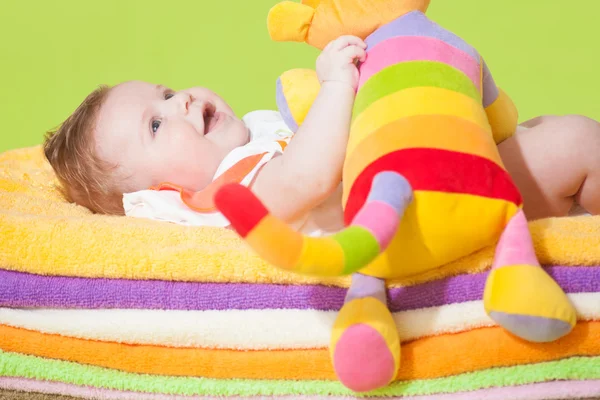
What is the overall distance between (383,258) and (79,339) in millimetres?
438

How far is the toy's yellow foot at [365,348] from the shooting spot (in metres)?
0.69

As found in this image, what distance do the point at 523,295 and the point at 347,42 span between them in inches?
16.2

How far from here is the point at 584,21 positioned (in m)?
2.03

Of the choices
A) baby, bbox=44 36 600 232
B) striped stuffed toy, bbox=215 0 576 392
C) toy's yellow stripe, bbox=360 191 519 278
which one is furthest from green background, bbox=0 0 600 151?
toy's yellow stripe, bbox=360 191 519 278

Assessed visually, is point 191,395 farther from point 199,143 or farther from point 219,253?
point 199,143

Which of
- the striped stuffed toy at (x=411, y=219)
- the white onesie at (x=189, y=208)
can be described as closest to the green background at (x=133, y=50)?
the white onesie at (x=189, y=208)

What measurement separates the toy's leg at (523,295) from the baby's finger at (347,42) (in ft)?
1.07

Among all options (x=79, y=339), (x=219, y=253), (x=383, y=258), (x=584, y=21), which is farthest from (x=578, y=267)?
(x=584, y=21)

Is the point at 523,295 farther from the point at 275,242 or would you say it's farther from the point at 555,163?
the point at 555,163

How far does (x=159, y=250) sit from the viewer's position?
90 cm

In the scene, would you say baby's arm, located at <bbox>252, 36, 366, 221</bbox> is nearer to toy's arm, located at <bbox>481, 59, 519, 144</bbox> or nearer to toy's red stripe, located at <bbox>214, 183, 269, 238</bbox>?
toy's arm, located at <bbox>481, 59, 519, 144</bbox>

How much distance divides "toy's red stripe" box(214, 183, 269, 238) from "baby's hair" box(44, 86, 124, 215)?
25.9 inches

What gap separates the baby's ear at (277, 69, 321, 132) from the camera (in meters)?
0.99

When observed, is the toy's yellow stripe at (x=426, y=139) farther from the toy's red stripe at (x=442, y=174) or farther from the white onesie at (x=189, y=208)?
the white onesie at (x=189, y=208)
